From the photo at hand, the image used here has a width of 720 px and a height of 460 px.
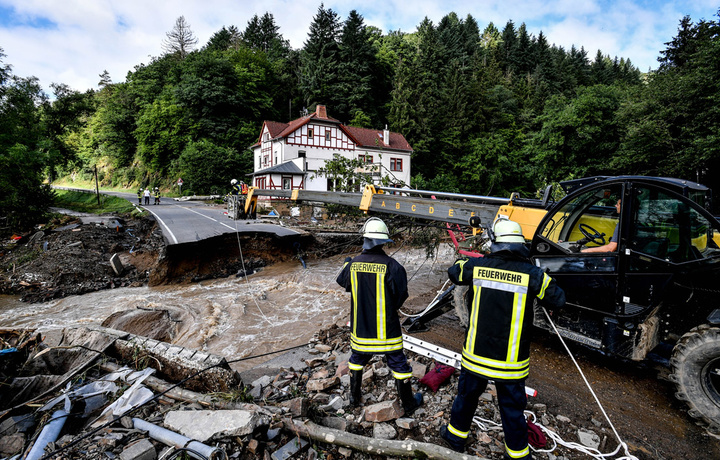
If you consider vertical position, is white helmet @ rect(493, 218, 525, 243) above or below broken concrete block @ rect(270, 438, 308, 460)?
above

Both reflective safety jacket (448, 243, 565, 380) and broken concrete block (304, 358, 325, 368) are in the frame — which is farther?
broken concrete block (304, 358, 325, 368)

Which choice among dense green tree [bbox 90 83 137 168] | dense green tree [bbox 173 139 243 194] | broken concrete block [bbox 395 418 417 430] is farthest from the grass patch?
broken concrete block [bbox 395 418 417 430]

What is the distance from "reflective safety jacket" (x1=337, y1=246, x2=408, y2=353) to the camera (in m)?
3.36

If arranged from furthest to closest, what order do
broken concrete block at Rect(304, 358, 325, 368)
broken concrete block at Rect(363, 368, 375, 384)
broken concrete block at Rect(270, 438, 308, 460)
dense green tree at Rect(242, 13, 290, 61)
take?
1. dense green tree at Rect(242, 13, 290, 61)
2. broken concrete block at Rect(304, 358, 325, 368)
3. broken concrete block at Rect(363, 368, 375, 384)
4. broken concrete block at Rect(270, 438, 308, 460)

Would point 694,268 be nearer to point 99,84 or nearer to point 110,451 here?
point 110,451

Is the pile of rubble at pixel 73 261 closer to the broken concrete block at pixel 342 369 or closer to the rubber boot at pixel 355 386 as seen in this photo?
Result: the broken concrete block at pixel 342 369

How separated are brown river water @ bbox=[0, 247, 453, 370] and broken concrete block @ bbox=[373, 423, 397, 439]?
3.37m

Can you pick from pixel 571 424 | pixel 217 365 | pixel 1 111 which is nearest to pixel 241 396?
pixel 217 365

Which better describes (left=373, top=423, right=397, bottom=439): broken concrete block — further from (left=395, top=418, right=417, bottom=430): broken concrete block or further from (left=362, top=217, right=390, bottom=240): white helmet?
(left=362, top=217, right=390, bottom=240): white helmet

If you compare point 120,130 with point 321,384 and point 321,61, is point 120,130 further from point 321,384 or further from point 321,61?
point 321,384

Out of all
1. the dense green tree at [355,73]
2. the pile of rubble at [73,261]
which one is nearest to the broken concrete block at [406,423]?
the pile of rubble at [73,261]

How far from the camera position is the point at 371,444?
Answer: 9.09ft

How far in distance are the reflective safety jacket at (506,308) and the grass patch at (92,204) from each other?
2767cm

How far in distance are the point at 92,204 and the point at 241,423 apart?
122 ft
